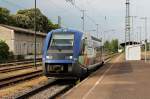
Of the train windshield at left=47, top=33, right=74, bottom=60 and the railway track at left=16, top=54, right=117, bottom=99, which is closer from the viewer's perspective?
the railway track at left=16, top=54, right=117, bottom=99

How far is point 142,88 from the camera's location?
17781mm

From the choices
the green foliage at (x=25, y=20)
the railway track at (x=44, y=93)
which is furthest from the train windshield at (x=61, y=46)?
the green foliage at (x=25, y=20)

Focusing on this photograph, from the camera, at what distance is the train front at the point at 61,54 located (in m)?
21.5

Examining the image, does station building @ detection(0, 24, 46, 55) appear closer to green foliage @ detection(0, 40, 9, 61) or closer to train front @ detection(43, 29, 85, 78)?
green foliage @ detection(0, 40, 9, 61)

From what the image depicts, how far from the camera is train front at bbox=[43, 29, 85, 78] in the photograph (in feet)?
70.7

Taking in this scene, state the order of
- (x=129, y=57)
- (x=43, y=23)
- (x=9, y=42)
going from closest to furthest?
(x=129, y=57) → (x=9, y=42) → (x=43, y=23)

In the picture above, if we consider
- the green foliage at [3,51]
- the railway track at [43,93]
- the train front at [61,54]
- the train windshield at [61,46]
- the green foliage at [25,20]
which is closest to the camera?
the railway track at [43,93]

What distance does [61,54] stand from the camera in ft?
71.2

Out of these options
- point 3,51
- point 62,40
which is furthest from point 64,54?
point 3,51

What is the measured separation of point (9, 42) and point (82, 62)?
49718 millimetres

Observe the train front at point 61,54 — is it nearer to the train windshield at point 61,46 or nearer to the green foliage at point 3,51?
the train windshield at point 61,46

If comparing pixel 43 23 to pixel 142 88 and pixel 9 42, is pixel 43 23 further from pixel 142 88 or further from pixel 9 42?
pixel 142 88

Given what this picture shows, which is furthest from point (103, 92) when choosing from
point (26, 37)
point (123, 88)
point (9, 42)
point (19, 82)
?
point (26, 37)

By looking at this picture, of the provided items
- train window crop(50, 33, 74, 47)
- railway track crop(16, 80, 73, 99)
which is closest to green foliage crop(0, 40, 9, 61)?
train window crop(50, 33, 74, 47)
